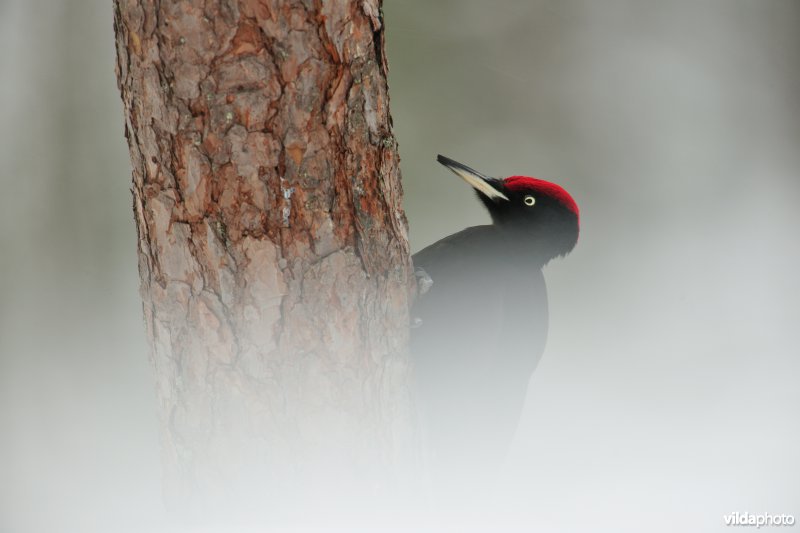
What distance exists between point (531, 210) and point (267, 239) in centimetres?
123

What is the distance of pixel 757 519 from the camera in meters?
2.43

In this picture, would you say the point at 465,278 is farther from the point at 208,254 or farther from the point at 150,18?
the point at 150,18

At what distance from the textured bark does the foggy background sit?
1323 mm

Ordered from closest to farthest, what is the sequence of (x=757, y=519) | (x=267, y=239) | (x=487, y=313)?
(x=267, y=239), (x=487, y=313), (x=757, y=519)

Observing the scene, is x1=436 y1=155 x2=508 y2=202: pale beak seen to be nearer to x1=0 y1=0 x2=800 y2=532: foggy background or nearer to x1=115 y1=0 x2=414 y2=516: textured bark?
x1=115 y1=0 x2=414 y2=516: textured bark

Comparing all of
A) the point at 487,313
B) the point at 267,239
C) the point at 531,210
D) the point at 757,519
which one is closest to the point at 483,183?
the point at 531,210

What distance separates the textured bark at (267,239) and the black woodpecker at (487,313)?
0.72m

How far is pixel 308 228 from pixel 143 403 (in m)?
2.09

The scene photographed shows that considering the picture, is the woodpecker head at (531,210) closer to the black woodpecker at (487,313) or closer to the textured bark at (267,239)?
the black woodpecker at (487,313)

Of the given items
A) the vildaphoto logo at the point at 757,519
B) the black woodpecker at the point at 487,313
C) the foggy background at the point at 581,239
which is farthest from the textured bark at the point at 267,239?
the vildaphoto logo at the point at 757,519

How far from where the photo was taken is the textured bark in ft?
4.01

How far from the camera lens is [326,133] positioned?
129 centimetres

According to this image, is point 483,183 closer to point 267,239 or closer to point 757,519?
point 267,239

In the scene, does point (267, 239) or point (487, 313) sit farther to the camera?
A: point (487, 313)
